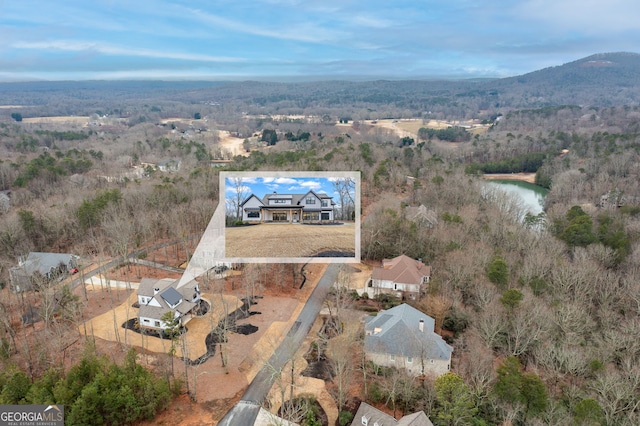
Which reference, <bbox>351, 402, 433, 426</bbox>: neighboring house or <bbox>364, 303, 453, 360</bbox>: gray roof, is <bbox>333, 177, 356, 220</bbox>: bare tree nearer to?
<bbox>364, 303, 453, 360</bbox>: gray roof

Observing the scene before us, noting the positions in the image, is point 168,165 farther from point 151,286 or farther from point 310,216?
point 310,216

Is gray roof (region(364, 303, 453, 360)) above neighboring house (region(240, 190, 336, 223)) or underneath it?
underneath

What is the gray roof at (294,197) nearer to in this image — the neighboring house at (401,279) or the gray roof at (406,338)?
the gray roof at (406,338)

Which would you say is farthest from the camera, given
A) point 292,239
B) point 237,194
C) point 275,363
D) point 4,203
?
point 4,203

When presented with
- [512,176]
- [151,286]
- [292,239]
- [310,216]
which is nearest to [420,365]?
[292,239]

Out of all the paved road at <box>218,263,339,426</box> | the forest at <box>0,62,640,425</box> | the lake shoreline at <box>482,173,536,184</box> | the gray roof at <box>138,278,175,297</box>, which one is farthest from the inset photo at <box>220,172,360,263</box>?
the lake shoreline at <box>482,173,536,184</box>

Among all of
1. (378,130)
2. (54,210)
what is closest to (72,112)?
(378,130)
